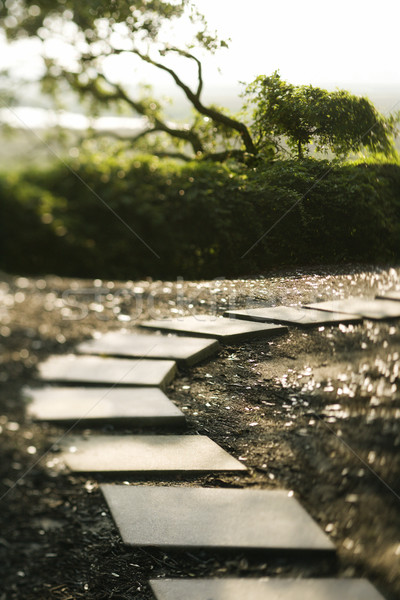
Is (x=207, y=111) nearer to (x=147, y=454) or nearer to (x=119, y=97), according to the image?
(x=119, y=97)

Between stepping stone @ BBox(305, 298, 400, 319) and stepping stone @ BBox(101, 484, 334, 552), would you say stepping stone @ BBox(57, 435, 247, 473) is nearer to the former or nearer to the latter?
stepping stone @ BBox(101, 484, 334, 552)

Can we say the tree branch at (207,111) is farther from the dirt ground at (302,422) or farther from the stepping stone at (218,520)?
the stepping stone at (218,520)

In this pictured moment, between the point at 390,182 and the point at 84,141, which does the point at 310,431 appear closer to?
the point at 390,182

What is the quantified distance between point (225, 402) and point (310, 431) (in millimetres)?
157

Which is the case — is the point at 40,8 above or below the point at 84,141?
above

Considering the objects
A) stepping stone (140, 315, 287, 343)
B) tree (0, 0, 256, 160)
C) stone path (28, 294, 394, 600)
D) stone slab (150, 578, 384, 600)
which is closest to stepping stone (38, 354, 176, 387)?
stone path (28, 294, 394, 600)

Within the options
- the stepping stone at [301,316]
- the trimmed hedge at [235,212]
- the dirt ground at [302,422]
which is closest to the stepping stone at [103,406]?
the dirt ground at [302,422]

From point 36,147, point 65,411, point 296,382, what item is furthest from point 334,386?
point 65,411

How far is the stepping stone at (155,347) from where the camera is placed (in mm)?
954

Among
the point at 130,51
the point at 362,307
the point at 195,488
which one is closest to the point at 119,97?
the point at 130,51

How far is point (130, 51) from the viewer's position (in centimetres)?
82

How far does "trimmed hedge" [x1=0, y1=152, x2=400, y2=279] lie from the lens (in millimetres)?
703

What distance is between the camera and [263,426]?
817 mm

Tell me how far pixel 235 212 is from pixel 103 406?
1200 mm
